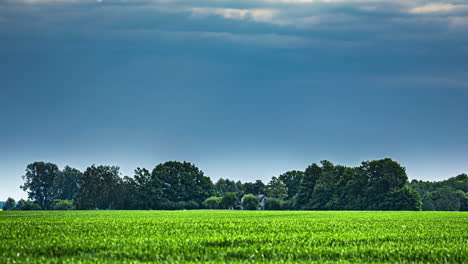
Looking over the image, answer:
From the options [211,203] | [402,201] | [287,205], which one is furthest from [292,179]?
[402,201]

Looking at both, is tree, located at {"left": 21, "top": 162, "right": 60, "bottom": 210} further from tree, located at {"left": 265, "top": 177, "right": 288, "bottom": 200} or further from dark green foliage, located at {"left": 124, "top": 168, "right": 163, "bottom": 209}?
tree, located at {"left": 265, "top": 177, "right": 288, "bottom": 200}

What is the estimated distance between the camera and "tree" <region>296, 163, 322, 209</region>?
5394 inches

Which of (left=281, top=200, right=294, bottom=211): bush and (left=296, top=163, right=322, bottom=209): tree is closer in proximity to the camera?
(left=296, top=163, right=322, bottom=209): tree

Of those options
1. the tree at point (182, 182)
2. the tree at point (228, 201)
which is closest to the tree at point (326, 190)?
the tree at point (228, 201)

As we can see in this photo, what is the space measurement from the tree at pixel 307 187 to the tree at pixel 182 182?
32.9 meters

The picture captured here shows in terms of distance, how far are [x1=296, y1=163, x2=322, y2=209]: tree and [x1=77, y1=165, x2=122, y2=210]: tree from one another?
5410 cm

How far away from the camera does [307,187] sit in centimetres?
13875

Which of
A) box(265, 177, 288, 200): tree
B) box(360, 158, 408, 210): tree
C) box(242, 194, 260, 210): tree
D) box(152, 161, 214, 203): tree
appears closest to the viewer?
box(360, 158, 408, 210): tree

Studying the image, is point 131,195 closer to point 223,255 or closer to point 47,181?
point 47,181

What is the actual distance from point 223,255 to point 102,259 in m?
3.52

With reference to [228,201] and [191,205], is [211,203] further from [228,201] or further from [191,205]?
[191,205]

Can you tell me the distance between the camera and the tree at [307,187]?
13700 cm

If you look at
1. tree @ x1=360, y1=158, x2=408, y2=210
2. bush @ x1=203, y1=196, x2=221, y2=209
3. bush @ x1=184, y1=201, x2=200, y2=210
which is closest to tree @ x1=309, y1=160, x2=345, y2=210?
tree @ x1=360, y1=158, x2=408, y2=210

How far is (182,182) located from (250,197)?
2329cm
